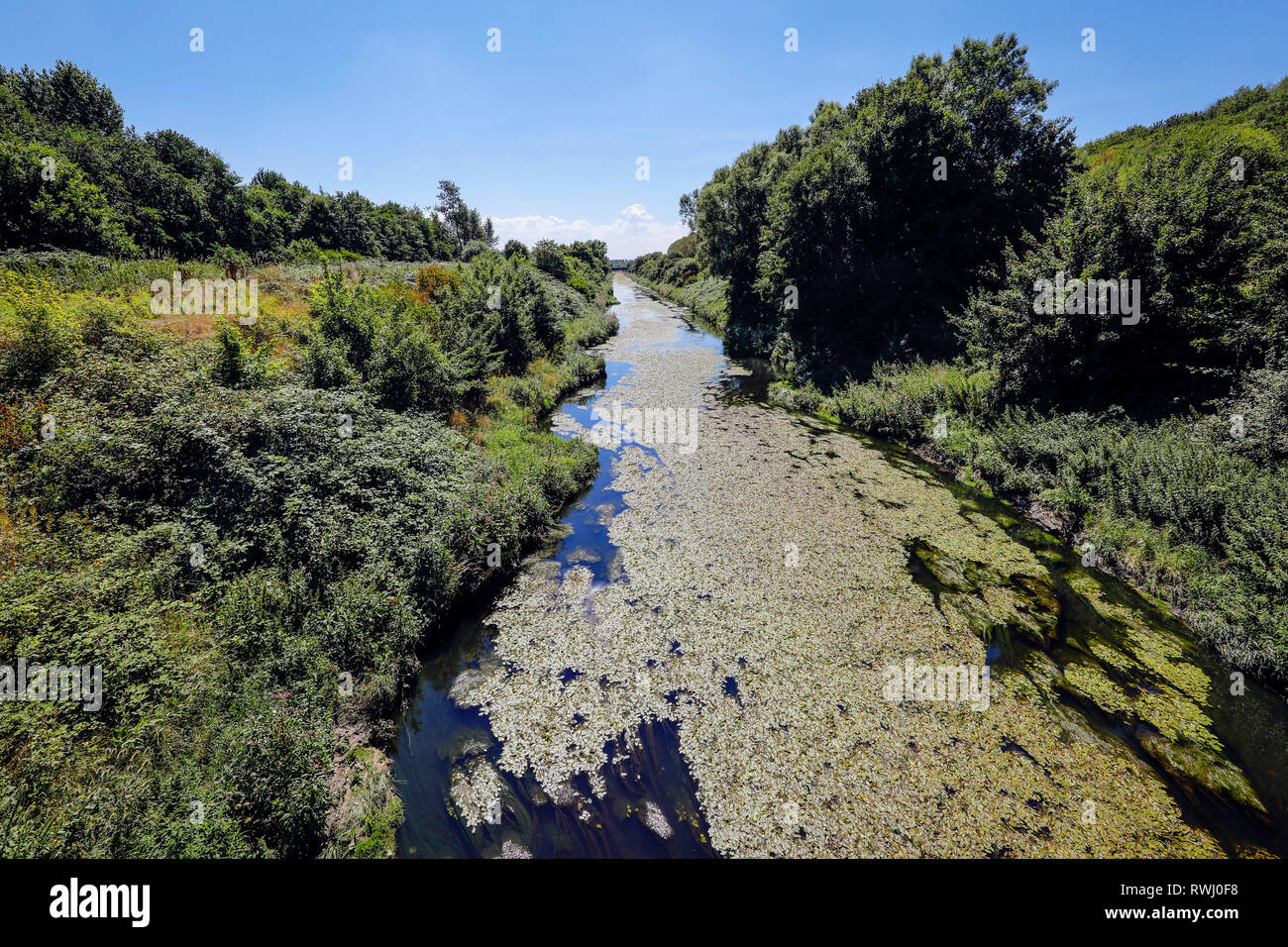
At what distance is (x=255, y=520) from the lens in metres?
7.45

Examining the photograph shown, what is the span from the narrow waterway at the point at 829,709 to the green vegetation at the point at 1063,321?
1.66 meters

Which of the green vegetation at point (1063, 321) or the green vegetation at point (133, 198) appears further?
the green vegetation at point (133, 198)

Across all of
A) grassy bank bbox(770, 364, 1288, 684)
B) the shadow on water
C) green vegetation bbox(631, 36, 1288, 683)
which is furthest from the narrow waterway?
green vegetation bbox(631, 36, 1288, 683)

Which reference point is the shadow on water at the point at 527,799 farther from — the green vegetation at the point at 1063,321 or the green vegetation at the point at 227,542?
the green vegetation at the point at 1063,321

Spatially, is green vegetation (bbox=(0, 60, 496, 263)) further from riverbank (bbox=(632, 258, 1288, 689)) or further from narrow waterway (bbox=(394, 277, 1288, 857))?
riverbank (bbox=(632, 258, 1288, 689))

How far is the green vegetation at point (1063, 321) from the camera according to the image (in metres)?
8.88

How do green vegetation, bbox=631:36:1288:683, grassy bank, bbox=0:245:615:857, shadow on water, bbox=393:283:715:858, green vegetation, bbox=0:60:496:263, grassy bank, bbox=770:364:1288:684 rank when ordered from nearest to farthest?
grassy bank, bbox=0:245:615:857, shadow on water, bbox=393:283:715:858, grassy bank, bbox=770:364:1288:684, green vegetation, bbox=631:36:1288:683, green vegetation, bbox=0:60:496:263

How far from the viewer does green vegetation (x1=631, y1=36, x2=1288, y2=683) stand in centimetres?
888

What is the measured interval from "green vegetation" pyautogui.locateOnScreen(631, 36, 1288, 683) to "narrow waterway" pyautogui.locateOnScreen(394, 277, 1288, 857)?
65.3 inches

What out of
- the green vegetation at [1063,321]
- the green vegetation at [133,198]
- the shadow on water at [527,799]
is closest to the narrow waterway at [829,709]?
the shadow on water at [527,799]

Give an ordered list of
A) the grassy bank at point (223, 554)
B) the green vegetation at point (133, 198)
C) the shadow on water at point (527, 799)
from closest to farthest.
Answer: the grassy bank at point (223, 554) < the shadow on water at point (527, 799) < the green vegetation at point (133, 198)

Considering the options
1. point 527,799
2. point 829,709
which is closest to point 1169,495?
point 829,709

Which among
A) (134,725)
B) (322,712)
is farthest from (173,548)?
(322,712)

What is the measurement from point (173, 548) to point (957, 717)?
479 inches
